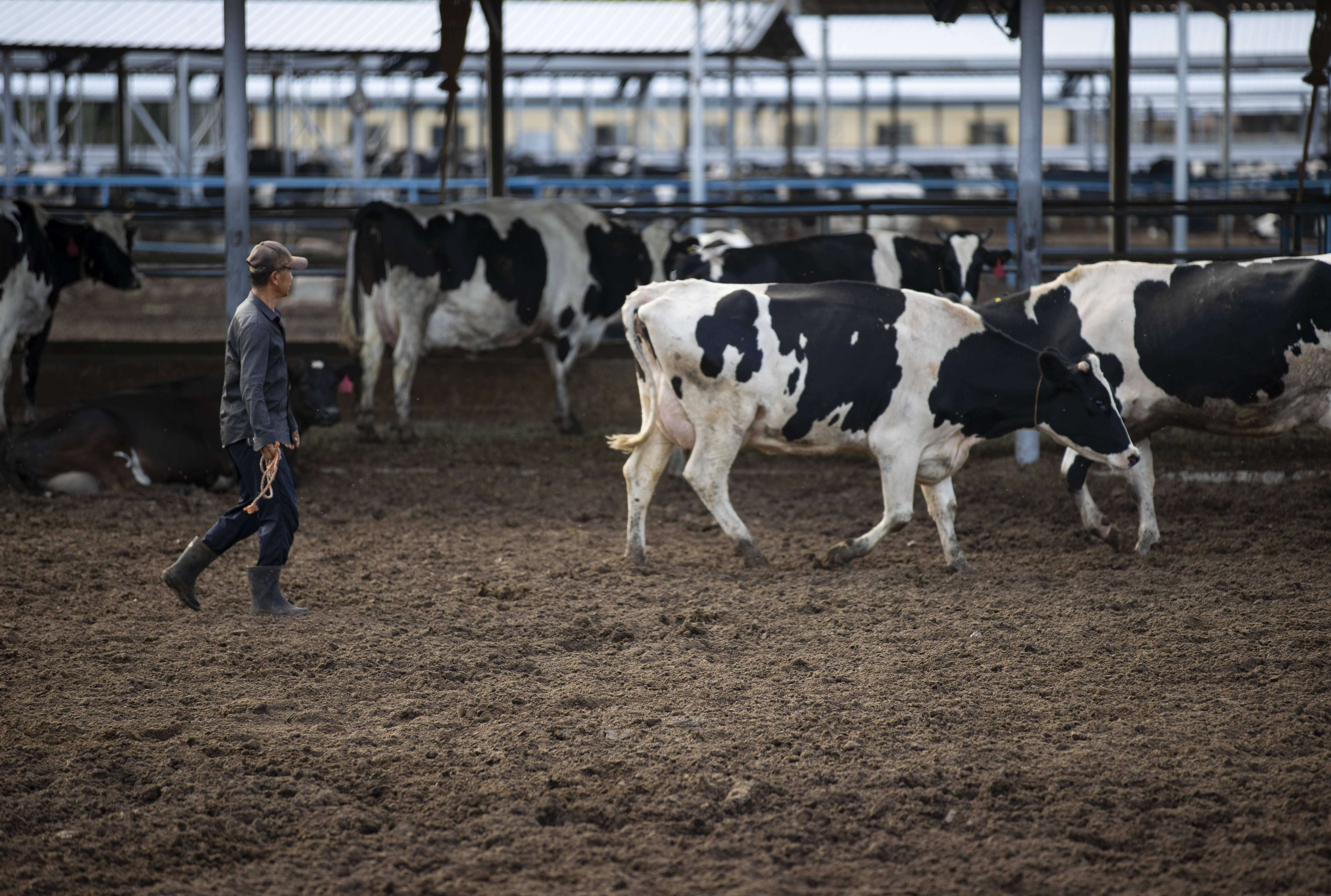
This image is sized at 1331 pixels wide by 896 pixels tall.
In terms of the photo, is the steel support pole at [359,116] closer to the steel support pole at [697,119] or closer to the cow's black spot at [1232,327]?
the steel support pole at [697,119]

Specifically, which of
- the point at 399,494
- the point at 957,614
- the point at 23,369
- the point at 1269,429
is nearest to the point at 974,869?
the point at 957,614

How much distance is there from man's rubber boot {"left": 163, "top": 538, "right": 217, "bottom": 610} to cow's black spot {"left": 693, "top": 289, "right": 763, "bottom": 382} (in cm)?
258

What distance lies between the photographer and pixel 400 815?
3742 mm

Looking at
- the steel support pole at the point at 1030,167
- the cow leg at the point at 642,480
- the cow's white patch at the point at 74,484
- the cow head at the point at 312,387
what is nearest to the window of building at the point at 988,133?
the steel support pole at the point at 1030,167

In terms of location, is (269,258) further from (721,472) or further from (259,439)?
(721,472)

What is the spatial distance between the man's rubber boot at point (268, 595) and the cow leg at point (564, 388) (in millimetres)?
5769

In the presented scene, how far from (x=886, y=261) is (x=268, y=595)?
22.1 ft

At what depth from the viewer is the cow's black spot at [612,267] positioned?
12.0m

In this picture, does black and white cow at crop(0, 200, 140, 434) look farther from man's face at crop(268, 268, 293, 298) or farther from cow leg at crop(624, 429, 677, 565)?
cow leg at crop(624, 429, 677, 565)

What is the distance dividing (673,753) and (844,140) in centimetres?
5176

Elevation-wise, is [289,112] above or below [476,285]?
above

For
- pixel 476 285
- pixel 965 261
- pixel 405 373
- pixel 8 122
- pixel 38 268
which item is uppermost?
pixel 8 122

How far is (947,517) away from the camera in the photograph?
6.74 meters

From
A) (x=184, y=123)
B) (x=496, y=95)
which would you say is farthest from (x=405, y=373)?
(x=184, y=123)
